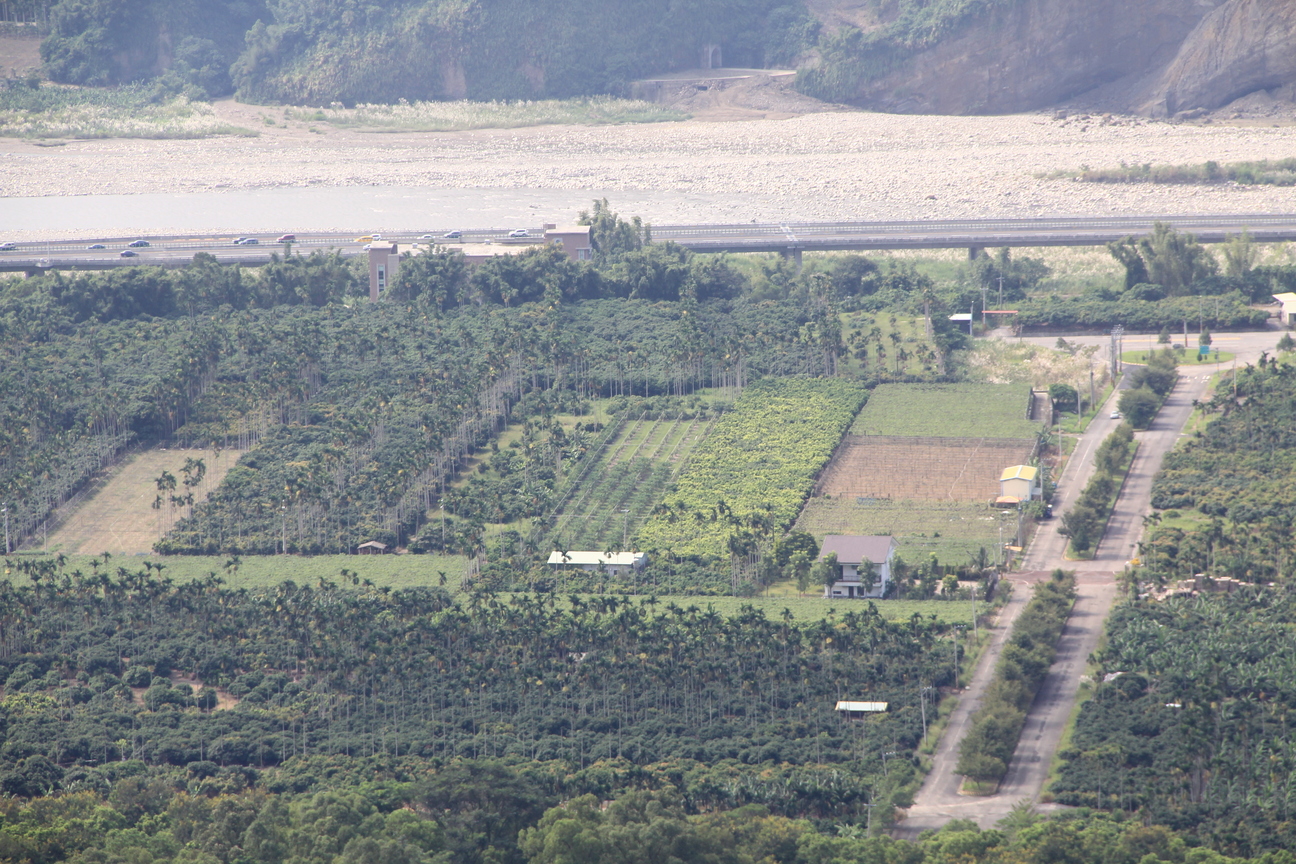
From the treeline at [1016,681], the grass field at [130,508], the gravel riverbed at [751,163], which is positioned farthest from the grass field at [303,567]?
the gravel riverbed at [751,163]

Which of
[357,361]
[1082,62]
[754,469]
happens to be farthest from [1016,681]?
[1082,62]

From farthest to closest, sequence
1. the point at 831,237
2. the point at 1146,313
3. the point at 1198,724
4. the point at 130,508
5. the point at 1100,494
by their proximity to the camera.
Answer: the point at 831,237 → the point at 1146,313 → the point at 130,508 → the point at 1100,494 → the point at 1198,724

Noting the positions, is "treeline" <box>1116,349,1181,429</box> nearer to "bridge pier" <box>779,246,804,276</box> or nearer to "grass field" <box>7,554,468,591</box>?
"bridge pier" <box>779,246,804,276</box>

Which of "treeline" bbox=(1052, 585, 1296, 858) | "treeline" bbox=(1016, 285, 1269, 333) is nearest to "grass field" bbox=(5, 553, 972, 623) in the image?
"treeline" bbox=(1052, 585, 1296, 858)

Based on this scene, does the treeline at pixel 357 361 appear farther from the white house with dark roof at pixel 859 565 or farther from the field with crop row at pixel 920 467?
the white house with dark roof at pixel 859 565

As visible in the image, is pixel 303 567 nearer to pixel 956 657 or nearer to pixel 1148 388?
pixel 956 657
